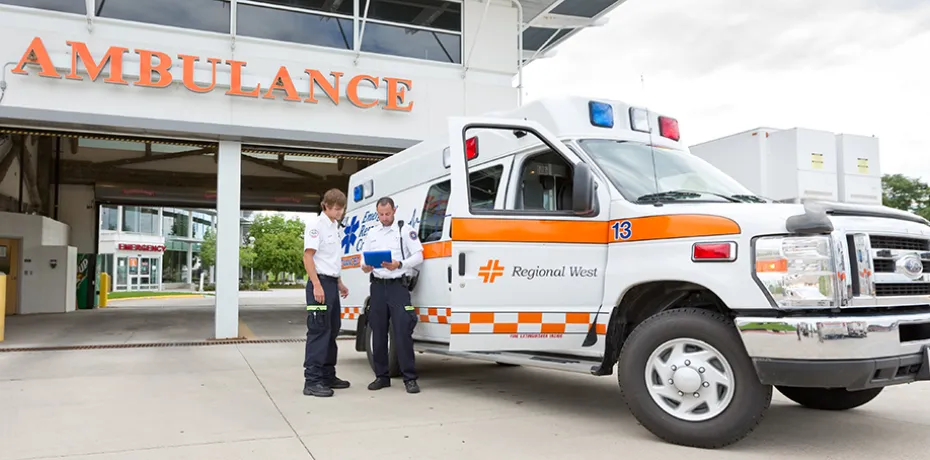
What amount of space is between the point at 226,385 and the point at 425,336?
6.93 feet

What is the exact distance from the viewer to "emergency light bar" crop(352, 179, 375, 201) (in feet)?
26.8

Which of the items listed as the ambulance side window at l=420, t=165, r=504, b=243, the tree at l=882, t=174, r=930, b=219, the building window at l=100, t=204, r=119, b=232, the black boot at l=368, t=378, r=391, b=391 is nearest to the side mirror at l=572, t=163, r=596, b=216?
the ambulance side window at l=420, t=165, r=504, b=243

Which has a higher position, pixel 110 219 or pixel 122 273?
pixel 110 219

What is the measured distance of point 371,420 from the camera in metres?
5.10

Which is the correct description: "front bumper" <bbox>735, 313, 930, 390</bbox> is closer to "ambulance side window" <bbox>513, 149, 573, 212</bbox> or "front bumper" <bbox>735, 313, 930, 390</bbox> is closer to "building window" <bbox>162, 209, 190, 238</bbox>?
"ambulance side window" <bbox>513, 149, 573, 212</bbox>

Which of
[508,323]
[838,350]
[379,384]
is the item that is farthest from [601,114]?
[379,384]

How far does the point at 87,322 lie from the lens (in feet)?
48.5

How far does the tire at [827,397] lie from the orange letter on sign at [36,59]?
10.1 m

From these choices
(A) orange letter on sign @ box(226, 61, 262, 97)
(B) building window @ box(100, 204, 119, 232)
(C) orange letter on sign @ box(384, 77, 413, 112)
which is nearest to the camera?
(A) orange letter on sign @ box(226, 61, 262, 97)

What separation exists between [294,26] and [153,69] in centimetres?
244

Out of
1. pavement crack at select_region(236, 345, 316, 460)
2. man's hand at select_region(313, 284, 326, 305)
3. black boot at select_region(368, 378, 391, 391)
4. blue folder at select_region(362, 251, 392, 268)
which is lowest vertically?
pavement crack at select_region(236, 345, 316, 460)

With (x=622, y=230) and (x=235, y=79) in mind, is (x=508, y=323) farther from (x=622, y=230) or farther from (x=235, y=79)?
(x=235, y=79)

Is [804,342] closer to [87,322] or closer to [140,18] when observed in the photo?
[140,18]

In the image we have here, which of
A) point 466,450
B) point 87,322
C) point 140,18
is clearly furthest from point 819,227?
point 87,322
